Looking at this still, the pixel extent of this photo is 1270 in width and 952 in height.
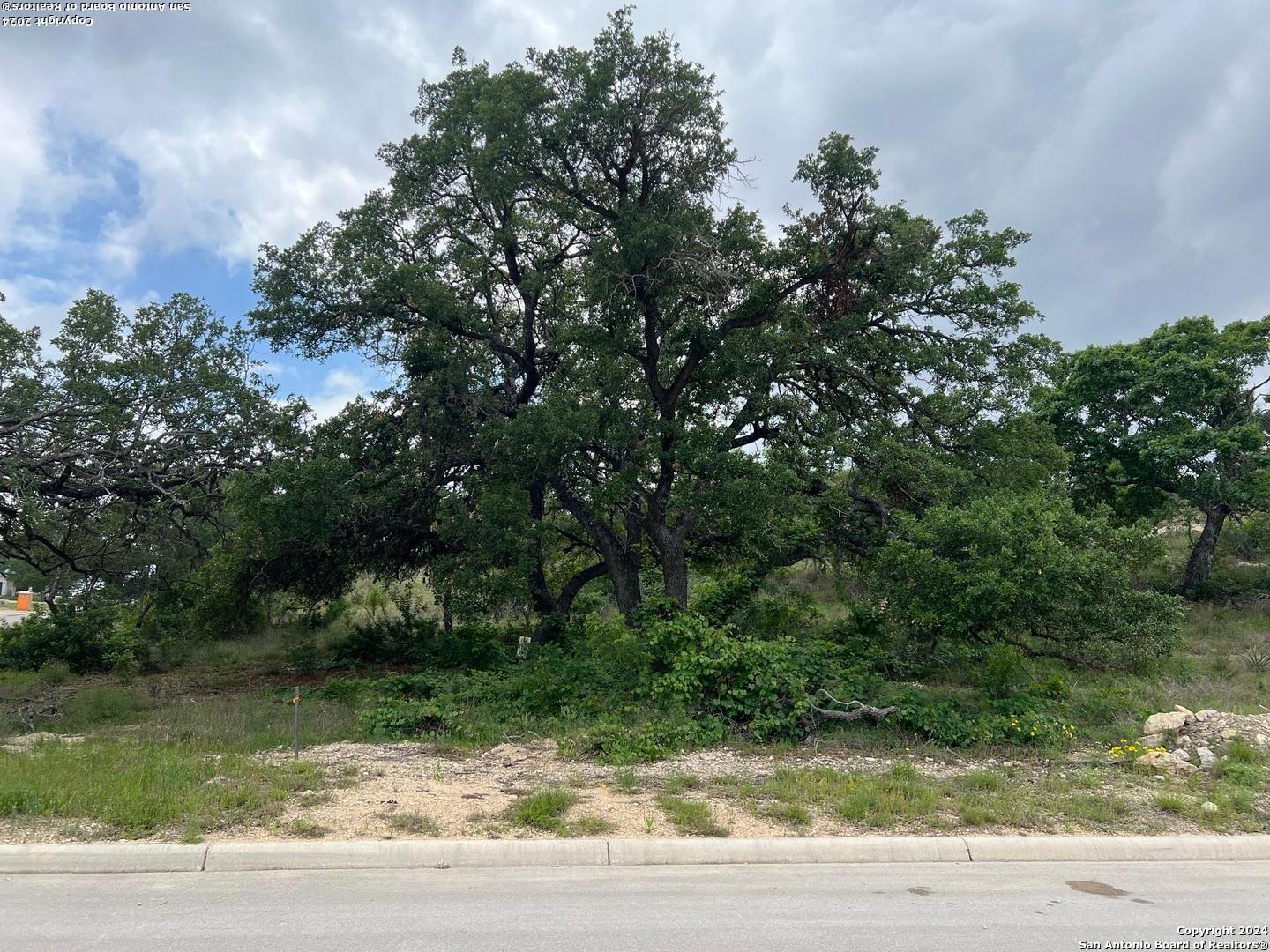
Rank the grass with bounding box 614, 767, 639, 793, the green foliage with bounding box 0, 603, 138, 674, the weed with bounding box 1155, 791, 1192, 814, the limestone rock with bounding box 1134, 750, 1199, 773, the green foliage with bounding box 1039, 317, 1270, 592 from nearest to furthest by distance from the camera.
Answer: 1. the weed with bounding box 1155, 791, 1192, 814
2. the grass with bounding box 614, 767, 639, 793
3. the limestone rock with bounding box 1134, 750, 1199, 773
4. the green foliage with bounding box 0, 603, 138, 674
5. the green foliage with bounding box 1039, 317, 1270, 592

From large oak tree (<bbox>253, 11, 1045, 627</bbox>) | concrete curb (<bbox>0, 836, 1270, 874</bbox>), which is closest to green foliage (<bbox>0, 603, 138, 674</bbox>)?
large oak tree (<bbox>253, 11, 1045, 627</bbox>)

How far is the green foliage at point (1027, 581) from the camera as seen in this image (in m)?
9.86

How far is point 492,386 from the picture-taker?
16.1 metres

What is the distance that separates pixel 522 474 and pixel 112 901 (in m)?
9.91

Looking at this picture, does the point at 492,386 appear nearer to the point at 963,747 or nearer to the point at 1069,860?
the point at 963,747

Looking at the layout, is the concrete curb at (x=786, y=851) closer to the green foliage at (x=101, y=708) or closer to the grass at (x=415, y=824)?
the grass at (x=415, y=824)

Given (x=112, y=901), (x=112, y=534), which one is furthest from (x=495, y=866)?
(x=112, y=534)

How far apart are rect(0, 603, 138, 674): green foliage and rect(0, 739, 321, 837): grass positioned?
10.9m

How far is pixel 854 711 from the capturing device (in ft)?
34.6

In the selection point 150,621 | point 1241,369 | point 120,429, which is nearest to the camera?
point 120,429

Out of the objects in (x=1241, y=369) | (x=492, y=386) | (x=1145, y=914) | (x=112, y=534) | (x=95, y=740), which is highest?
(x=1241, y=369)

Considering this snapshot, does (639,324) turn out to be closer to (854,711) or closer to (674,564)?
(674,564)

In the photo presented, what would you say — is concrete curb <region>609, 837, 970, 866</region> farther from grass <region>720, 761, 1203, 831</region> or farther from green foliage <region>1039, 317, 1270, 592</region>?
green foliage <region>1039, 317, 1270, 592</region>

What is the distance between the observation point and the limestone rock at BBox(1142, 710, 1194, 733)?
1008cm
